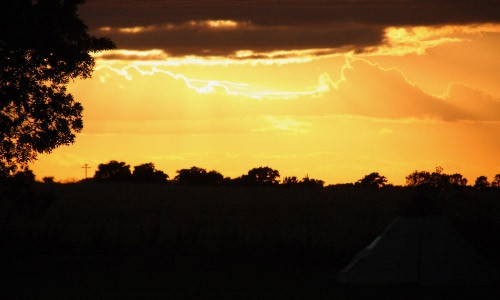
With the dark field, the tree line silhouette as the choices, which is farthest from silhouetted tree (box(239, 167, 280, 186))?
the dark field

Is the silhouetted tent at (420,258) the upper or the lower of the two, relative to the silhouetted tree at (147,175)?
lower

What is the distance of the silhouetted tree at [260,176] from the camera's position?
9519 centimetres

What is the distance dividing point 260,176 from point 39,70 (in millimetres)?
64722

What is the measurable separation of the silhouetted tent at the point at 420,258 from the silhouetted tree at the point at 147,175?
65.9m

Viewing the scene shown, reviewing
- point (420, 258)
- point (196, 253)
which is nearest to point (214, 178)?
point (196, 253)

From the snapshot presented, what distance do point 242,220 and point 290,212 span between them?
630 cm

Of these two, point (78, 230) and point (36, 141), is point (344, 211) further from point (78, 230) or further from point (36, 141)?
point (36, 141)

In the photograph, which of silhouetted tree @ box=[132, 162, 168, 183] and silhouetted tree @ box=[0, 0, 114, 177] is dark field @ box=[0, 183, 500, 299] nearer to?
silhouetted tree @ box=[0, 0, 114, 177]

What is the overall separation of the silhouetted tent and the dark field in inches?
23.5

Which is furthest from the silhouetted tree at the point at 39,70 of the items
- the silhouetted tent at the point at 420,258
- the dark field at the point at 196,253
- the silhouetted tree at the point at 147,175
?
the silhouetted tree at the point at 147,175

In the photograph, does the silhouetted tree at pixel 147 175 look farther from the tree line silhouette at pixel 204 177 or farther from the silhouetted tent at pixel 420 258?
the silhouetted tent at pixel 420 258

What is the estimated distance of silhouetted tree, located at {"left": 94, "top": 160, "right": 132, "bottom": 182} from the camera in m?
95.2

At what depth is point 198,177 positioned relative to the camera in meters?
96.0

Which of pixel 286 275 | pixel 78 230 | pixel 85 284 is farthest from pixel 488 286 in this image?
pixel 78 230
